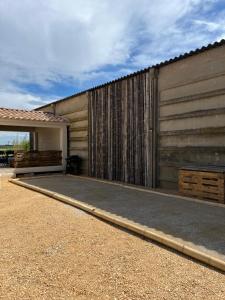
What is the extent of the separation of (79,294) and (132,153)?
7374mm

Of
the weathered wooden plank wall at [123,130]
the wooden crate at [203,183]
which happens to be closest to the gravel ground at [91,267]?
the wooden crate at [203,183]

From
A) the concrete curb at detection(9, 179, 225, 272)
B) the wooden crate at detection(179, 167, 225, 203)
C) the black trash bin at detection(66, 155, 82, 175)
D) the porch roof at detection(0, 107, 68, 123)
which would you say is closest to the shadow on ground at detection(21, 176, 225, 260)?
the concrete curb at detection(9, 179, 225, 272)

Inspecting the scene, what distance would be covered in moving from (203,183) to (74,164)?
7248 millimetres

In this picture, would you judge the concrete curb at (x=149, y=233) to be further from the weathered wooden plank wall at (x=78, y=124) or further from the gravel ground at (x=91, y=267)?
the weathered wooden plank wall at (x=78, y=124)

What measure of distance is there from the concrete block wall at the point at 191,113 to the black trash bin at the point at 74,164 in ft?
16.6

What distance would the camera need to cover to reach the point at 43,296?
2725 mm

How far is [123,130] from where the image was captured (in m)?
10.4

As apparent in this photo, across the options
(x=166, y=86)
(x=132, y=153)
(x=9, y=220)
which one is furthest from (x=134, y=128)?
(x=9, y=220)

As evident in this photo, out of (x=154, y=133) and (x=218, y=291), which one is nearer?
(x=218, y=291)

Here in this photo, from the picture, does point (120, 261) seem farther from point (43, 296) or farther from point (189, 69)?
point (189, 69)

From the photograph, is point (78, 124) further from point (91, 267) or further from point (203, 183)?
point (91, 267)

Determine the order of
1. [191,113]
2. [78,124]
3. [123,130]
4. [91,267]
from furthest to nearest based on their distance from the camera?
[78,124], [123,130], [191,113], [91,267]

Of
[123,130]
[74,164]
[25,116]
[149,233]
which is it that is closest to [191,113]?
[123,130]

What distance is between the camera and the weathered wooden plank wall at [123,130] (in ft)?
30.4
